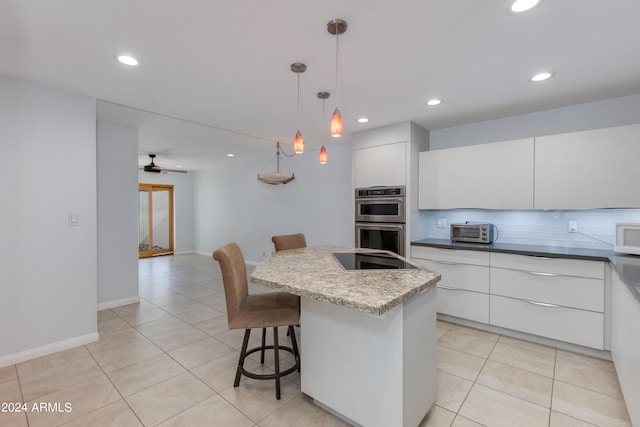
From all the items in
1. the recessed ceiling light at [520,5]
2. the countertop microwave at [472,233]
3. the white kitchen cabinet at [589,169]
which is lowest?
the countertop microwave at [472,233]

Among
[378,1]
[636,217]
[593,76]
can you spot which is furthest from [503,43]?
[636,217]

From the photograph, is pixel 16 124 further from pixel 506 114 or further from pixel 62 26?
pixel 506 114

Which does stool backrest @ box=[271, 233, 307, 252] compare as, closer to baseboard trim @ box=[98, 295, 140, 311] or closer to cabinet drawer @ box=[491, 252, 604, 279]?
cabinet drawer @ box=[491, 252, 604, 279]

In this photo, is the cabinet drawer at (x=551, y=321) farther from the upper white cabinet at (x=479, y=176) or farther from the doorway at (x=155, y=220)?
the doorway at (x=155, y=220)

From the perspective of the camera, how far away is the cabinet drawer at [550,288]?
94.4 inches

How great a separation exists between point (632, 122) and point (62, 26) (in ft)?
15.3

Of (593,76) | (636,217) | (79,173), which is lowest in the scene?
(636,217)

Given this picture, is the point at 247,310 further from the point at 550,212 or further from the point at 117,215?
the point at 550,212

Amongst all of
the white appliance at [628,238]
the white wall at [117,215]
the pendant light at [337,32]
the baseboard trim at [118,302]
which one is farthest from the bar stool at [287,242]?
the white appliance at [628,238]

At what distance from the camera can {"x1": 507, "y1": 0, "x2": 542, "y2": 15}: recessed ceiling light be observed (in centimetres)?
144

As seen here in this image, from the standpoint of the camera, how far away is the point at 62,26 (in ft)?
5.53

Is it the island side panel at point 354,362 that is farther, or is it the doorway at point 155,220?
the doorway at point 155,220

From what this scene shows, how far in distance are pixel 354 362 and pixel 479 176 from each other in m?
2.59

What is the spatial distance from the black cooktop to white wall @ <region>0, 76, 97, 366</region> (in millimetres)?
2533
